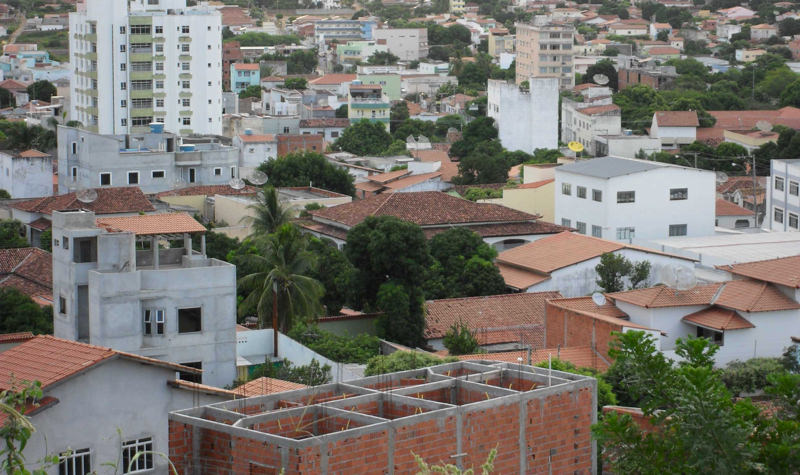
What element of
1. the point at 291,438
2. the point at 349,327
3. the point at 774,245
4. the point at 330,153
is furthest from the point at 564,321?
the point at 330,153

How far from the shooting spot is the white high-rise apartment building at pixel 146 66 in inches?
2387

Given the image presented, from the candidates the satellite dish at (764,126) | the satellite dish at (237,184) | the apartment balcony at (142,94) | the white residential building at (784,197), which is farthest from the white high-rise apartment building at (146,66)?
the white residential building at (784,197)

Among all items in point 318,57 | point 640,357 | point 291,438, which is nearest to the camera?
point 640,357

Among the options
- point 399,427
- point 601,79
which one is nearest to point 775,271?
point 399,427

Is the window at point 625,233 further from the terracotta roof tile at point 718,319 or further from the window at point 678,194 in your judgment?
the terracotta roof tile at point 718,319

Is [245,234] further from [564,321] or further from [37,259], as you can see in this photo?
[564,321]

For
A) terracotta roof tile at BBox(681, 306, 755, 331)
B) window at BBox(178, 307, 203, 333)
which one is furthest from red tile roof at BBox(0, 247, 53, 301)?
terracotta roof tile at BBox(681, 306, 755, 331)

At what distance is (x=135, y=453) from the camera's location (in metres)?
17.1

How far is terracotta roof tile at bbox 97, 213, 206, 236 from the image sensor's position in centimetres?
2448

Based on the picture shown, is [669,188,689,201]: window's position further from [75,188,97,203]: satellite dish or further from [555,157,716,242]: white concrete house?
[75,188,97,203]: satellite dish

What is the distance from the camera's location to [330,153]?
6700 centimetres

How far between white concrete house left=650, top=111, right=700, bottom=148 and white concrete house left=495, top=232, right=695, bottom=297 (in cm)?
3434

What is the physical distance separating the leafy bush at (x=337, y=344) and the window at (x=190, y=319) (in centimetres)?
346

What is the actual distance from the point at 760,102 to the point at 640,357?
266 ft
